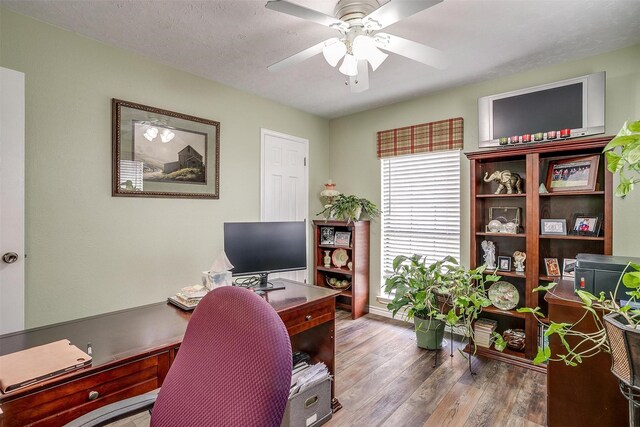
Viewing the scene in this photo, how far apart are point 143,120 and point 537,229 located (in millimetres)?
3280

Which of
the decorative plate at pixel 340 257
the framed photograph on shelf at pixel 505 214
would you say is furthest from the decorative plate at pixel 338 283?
the framed photograph on shelf at pixel 505 214

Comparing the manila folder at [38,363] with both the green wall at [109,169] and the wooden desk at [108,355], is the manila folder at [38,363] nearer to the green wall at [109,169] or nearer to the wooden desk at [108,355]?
the wooden desk at [108,355]

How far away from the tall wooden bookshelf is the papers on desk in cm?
170

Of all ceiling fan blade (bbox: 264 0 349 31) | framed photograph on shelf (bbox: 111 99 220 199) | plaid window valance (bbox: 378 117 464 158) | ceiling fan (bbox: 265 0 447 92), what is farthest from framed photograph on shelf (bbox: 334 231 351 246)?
ceiling fan blade (bbox: 264 0 349 31)

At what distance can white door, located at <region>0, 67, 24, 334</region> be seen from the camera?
182cm

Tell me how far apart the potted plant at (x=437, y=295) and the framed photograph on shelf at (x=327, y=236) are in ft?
3.55

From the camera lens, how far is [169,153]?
2.69 m

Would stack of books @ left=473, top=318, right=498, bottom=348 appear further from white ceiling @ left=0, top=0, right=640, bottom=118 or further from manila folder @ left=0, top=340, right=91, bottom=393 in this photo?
manila folder @ left=0, top=340, right=91, bottom=393

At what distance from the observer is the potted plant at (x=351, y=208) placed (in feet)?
12.2

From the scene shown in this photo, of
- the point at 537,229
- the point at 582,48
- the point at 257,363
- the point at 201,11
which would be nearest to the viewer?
the point at 257,363

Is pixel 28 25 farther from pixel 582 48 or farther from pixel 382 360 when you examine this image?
pixel 582 48

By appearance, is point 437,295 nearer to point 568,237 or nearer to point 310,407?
point 568,237

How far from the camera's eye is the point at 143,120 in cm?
253

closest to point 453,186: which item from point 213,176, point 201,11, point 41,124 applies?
point 213,176
